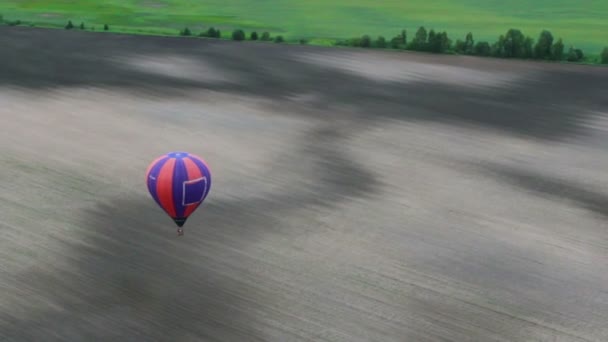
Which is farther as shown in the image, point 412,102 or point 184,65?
point 184,65

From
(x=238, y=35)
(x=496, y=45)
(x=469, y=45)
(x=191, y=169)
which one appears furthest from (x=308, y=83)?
(x=191, y=169)

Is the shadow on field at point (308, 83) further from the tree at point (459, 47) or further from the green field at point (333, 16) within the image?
the green field at point (333, 16)

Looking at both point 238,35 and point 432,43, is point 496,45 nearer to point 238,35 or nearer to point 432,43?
point 432,43

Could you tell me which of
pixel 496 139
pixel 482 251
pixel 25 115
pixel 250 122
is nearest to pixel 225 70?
pixel 250 122

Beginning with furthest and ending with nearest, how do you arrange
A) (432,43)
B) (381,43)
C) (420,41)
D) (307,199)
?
(381,43) → (420,41) → (432,43) → (307,199)

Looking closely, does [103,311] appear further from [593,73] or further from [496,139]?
[593,73]

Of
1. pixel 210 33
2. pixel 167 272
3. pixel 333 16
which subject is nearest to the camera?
pixel 167 272
